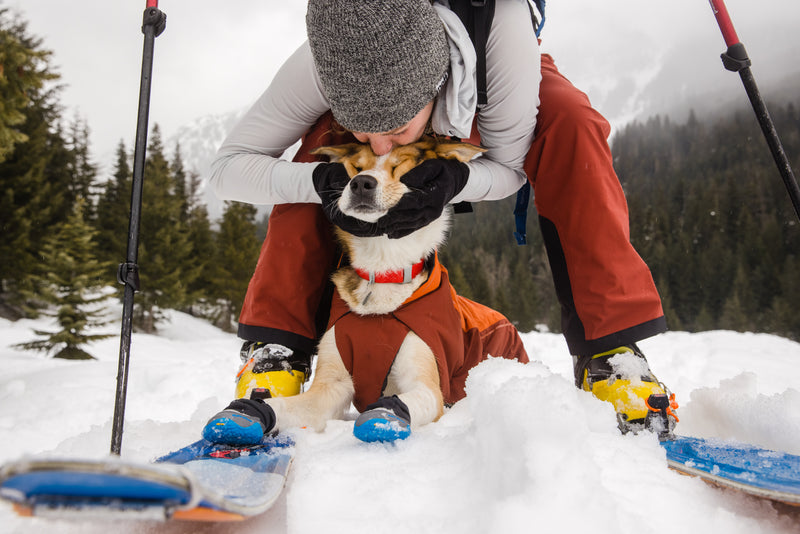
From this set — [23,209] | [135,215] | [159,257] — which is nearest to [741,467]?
[135,215]

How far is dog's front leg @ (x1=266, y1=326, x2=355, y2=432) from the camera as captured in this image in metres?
1.78

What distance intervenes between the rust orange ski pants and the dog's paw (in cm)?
97

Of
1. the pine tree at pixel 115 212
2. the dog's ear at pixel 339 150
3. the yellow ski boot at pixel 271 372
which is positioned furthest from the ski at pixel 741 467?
the pine tree at pixel 115 212

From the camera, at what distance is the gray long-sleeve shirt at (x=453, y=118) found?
188 centimetres

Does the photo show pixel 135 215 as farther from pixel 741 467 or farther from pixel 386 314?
pixel 741 467

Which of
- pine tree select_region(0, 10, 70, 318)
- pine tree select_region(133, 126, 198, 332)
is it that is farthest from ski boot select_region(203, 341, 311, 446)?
pine tree select_region(133, 126, 198, 332)

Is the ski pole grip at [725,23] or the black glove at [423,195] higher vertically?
the ski pole grip at [725,23]

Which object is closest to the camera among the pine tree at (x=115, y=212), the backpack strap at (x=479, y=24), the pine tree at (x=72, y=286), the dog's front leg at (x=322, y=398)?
the dog's front leg at (x=322, y=398)

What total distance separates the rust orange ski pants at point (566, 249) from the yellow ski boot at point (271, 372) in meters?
0.05

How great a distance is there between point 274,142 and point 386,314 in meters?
0.99

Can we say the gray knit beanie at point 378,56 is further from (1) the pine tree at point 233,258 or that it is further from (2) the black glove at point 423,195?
(1) the pine tree at point 233,258

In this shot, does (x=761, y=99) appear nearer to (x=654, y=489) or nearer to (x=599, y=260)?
(x=599, y=260)

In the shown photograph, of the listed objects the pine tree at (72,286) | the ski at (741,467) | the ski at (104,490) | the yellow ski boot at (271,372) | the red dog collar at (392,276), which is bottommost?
the pine tree at (72,286)

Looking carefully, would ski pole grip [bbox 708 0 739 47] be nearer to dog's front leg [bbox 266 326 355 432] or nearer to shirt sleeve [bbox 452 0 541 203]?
shirt sleeve [bbox 452 0 541 203]
